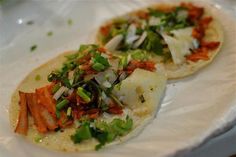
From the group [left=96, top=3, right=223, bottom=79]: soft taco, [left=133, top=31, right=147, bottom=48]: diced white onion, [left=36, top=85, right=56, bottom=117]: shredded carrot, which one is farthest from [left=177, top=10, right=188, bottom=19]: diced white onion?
[left=36, top=85, right=56, bottom=117]: shredded carrot

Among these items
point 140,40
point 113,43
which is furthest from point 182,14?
point 113,43

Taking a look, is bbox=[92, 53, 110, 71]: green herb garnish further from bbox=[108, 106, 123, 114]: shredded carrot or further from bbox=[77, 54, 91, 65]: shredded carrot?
bbox=[108, 106, 123, 114]: shredded carrot

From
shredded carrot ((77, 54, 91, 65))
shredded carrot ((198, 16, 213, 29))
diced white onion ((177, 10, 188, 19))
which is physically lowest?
shredded carrot ((198, 16, 213, 29))

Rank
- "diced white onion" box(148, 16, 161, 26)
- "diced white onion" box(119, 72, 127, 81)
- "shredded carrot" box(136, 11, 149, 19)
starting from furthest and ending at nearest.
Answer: "shredded carrot" box(136, 11, 149, 19) < "diced white onion" box(148, 16, 161, 26) < "diced white onion" box(119, 72, 127, 81)

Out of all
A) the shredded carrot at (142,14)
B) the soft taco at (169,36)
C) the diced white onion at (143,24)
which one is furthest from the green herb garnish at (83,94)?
the shredded carrot at (142,14)

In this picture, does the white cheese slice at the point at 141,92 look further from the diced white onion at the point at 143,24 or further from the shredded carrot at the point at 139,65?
the diced white onion at the point at 143,24

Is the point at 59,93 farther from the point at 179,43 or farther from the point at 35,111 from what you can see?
the point at 179,43

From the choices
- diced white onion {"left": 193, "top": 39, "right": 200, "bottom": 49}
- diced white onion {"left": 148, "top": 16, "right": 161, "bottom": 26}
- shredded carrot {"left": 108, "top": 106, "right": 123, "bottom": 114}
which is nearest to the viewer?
shredded carrot {"left": 108, "top": 106, "right": 123, "bottom": 114}
